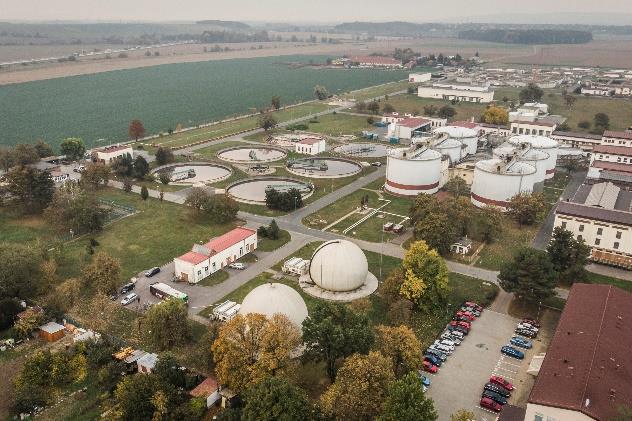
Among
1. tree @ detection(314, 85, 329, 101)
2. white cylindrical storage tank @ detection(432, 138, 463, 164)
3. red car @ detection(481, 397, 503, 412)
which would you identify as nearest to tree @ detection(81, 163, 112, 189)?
white cylindrical storage tank @ detection(432, 138, 463, 164)

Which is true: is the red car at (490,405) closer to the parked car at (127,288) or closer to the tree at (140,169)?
the parked car at (127,288)

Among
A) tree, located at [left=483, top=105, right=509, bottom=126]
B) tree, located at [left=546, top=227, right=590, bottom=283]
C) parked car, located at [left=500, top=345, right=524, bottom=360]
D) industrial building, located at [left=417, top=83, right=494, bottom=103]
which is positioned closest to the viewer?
parked car, located at [left=500, top=345, right=524, bottom=360]

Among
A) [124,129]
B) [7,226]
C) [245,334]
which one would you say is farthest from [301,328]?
[124,129]

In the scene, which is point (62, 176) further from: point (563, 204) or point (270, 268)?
point (563, 204)

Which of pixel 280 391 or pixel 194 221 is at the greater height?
pixel 280 391

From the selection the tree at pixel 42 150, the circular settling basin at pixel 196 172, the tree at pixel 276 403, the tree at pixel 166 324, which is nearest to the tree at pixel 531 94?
the circular settling basin at pixel 196 172

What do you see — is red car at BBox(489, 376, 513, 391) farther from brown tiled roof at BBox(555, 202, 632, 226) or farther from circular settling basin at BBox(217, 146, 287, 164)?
circular settling basin at BBox(217, 146, 287, 164)
